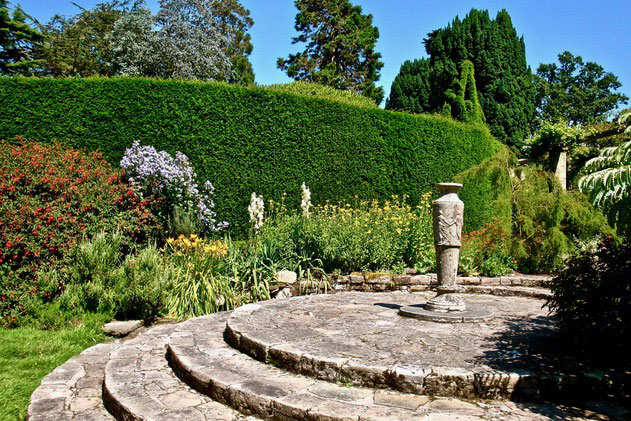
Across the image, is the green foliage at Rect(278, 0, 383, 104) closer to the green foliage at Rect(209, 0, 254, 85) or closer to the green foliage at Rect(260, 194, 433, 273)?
the green foliage at Rect(209, 0, 254, 85)

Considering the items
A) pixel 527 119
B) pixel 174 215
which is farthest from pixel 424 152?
pixel 527 119

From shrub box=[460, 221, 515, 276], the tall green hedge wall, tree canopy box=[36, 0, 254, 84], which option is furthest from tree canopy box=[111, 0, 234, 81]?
shrub box=[460, 221, 515, 276]

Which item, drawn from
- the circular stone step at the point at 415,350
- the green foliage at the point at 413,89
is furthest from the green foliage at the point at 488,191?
the green foliage at the point at 413,89

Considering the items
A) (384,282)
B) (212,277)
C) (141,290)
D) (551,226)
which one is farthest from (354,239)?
(551,226)

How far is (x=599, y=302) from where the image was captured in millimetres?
3811

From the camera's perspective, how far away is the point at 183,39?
877 inches

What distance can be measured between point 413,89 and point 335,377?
70.5ft

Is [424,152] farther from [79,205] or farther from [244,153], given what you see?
[79,205]

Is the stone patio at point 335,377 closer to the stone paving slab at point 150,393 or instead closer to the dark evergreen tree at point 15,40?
the stone paving slab at point 150,393

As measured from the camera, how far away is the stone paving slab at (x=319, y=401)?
3.06 metres

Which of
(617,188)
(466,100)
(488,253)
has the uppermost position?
(466,100)

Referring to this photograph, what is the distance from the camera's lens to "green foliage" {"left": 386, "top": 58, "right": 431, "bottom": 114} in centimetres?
2298

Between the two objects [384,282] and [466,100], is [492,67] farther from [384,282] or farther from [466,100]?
[384,282]

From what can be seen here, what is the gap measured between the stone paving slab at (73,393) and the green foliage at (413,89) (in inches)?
793
